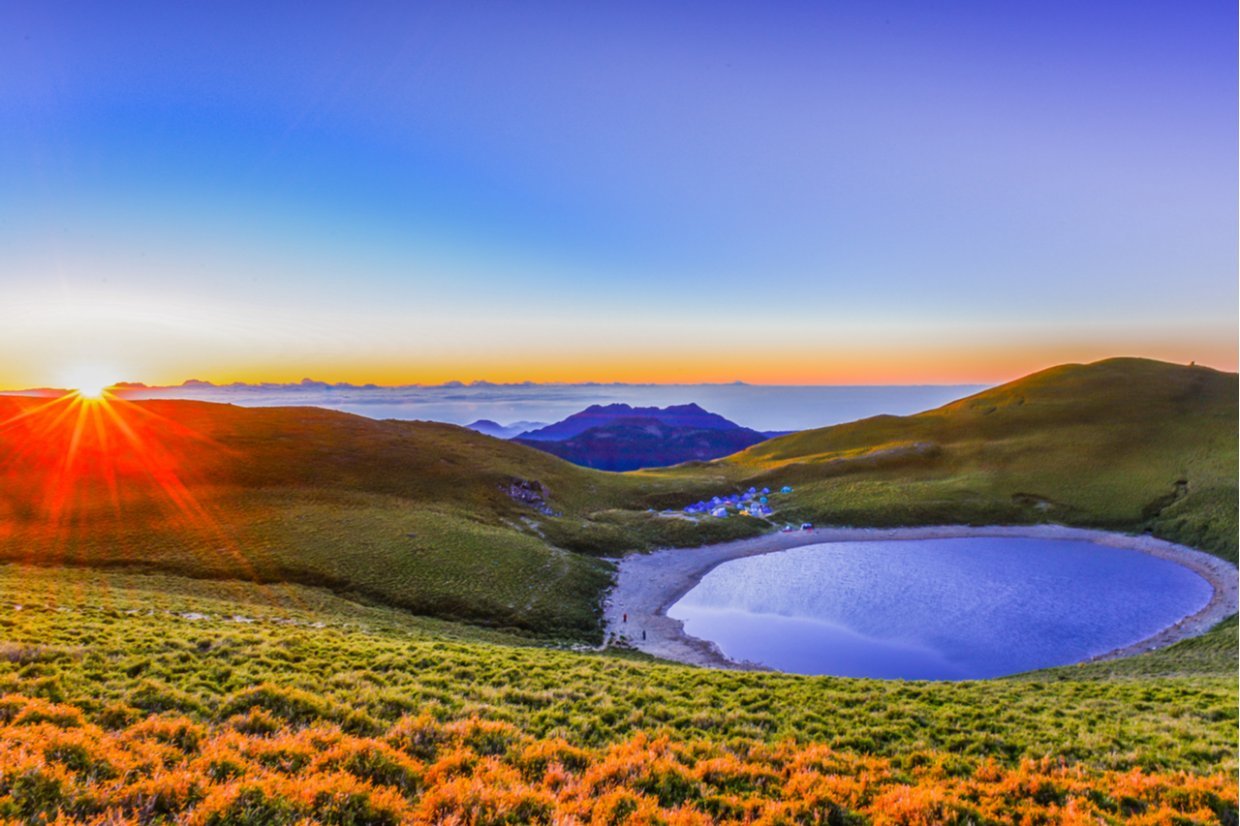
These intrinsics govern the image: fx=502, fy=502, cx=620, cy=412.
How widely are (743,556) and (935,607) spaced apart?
2285 cm

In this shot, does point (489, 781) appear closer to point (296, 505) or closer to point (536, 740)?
point (536, 740)

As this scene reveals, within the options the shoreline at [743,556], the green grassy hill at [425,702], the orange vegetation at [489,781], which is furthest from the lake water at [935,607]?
the orange vegetation at [489,781]

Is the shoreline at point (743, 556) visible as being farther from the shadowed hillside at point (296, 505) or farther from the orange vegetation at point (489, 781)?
the orange vegetation at point (489, 781)

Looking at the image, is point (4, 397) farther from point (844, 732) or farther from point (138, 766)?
point (844, 732)

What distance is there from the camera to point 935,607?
142 ft

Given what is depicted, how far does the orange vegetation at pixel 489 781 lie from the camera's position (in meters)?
6.40

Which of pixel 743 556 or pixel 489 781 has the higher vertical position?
pixel 489 781

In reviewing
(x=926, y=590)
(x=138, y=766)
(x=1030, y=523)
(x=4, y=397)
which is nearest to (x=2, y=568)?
(x=138, y=766)

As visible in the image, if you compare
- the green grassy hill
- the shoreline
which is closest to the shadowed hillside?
the green grassy hill

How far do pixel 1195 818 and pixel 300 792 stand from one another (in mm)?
14018

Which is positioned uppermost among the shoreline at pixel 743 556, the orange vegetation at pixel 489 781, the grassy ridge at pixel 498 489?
the orange vegetation at pixel 489 781

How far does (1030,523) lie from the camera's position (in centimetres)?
7581

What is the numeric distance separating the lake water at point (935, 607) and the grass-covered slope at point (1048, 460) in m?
13.9

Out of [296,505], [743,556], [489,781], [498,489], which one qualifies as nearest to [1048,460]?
[743,556]
